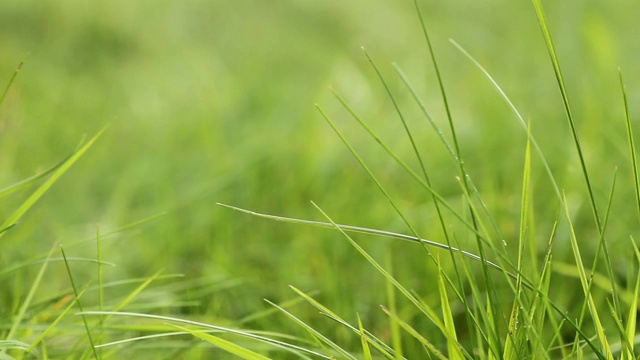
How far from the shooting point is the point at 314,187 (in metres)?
1.70

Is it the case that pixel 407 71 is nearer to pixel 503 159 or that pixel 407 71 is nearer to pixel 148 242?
pixel 503 159

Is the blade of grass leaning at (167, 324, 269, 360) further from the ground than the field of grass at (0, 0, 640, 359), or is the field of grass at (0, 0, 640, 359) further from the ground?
the blade of grass leaning at (167, 324, 269, 360)

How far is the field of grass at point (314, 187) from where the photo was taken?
2.48 ft

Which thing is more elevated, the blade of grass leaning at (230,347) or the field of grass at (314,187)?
the blade of grass leaning at (230,347)

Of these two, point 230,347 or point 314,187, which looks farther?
point 314,187

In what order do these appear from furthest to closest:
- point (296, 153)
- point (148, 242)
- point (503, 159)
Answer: point (296, 153)
point (503, 159)
point (148, 242)

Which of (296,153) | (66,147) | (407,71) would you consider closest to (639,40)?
(407,71)

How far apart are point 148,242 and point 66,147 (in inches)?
25.0

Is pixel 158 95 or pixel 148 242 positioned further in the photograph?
pixel 158 95

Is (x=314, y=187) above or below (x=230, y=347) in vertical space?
below

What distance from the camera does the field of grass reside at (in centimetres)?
75

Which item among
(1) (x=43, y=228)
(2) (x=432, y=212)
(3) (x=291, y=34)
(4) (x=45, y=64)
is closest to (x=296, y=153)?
(2) (x=432, y=212)

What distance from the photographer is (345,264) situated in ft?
4.58

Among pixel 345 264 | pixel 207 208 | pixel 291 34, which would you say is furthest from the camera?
pixel 291 34
